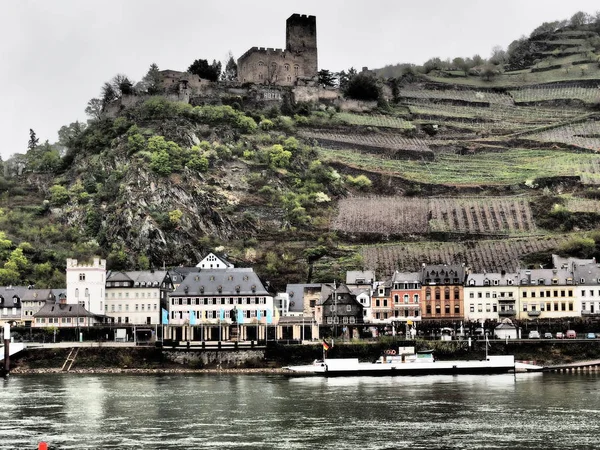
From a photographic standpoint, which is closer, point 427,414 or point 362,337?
point 427,414

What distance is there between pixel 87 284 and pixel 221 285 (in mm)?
15845

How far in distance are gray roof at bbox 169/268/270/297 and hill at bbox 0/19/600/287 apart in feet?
56.2

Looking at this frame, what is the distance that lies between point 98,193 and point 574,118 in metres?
83.4

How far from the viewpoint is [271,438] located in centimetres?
5431

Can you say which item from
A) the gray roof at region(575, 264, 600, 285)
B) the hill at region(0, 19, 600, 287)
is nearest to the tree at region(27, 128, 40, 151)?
the hill at region(0, 19, 600, 287)

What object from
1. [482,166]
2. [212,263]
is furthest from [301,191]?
[482,166]

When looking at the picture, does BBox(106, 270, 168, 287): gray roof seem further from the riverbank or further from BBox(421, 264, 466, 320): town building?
BBox(421, 264, 466, 320): town building

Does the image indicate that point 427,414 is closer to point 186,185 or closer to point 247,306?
point 247,306

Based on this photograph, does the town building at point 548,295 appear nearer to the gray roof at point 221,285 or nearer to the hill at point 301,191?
the hill at point 301,191

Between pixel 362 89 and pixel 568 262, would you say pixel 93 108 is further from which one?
pixel 568 262

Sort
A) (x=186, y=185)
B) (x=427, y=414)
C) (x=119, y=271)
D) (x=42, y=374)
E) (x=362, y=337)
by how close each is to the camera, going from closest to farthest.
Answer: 1. (x=427, y=414)
2. (x=42, y=374)
3. (x=362, y=337)
4. (x=119, y=271)
5. (x=186, y=185)

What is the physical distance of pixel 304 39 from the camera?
18638cm

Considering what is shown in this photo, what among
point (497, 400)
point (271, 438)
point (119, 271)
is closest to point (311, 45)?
point (119, 271)

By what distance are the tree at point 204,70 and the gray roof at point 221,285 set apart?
237 feet
